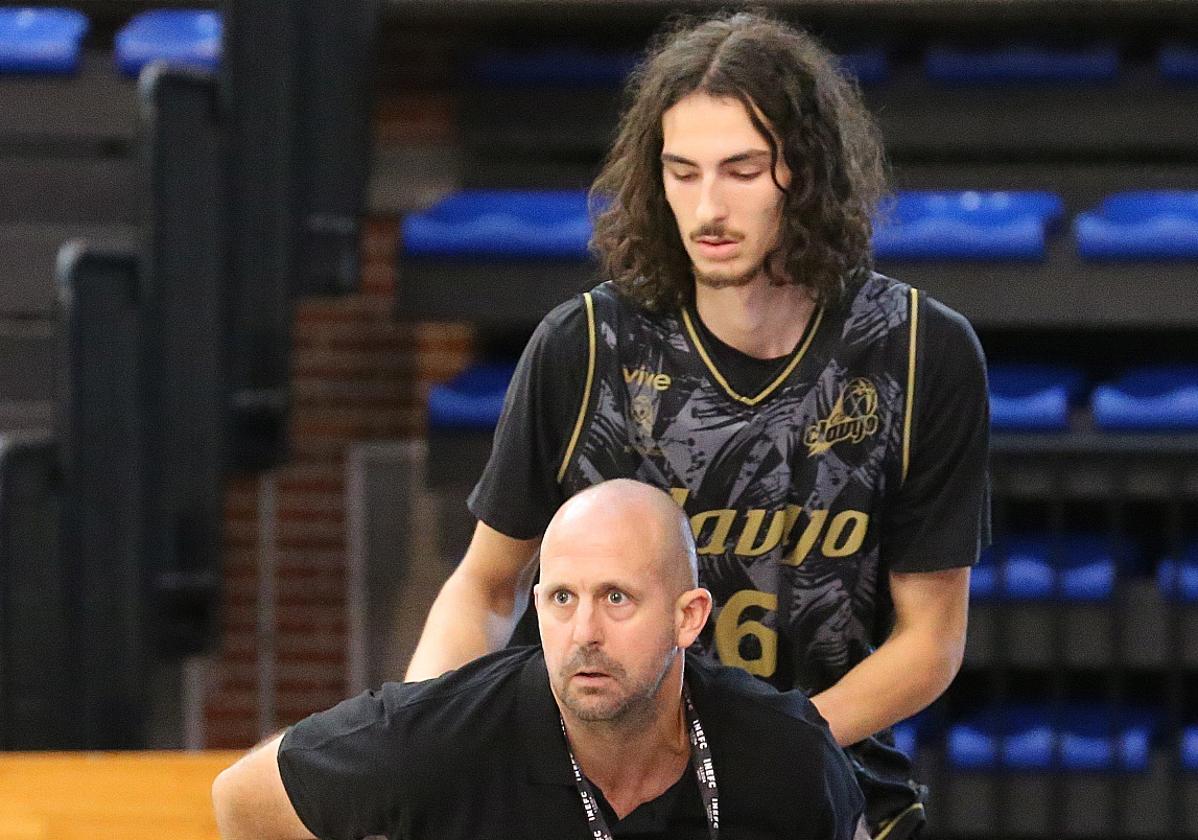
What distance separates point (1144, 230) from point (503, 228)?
47.8 inches

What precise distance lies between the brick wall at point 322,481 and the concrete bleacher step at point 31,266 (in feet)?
2.59

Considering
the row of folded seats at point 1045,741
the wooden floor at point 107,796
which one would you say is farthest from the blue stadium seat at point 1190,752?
the wooden floor at point 107,796

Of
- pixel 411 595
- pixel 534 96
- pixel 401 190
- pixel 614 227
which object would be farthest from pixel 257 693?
pixel 614 227

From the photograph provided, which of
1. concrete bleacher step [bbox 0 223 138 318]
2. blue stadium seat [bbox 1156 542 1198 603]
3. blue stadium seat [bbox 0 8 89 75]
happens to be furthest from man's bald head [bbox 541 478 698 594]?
blue stadium seat [bbox 0 8 89 75]

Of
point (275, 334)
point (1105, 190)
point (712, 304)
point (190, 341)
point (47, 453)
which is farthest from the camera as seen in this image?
point (1105, 190)

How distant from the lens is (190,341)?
348 cm

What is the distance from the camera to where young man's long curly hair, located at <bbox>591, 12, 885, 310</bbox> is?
179 cm

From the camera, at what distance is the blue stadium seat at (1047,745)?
3746 millimetres

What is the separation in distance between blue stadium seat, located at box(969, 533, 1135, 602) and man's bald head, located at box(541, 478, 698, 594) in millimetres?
2210

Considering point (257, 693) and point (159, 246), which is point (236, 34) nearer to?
point (159, 246)

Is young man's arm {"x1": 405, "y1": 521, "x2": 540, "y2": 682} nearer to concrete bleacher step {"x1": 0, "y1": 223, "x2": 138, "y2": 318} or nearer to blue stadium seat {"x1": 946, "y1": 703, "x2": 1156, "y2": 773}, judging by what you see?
blue stadium seat {"x1": 946, "y1": 703, "x2": 1156, "y2": 773}

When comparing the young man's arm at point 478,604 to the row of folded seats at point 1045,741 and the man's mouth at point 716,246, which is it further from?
the row of folded seats at point 1045,741

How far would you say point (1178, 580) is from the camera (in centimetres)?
375

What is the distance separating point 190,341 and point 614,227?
1.72 metres
